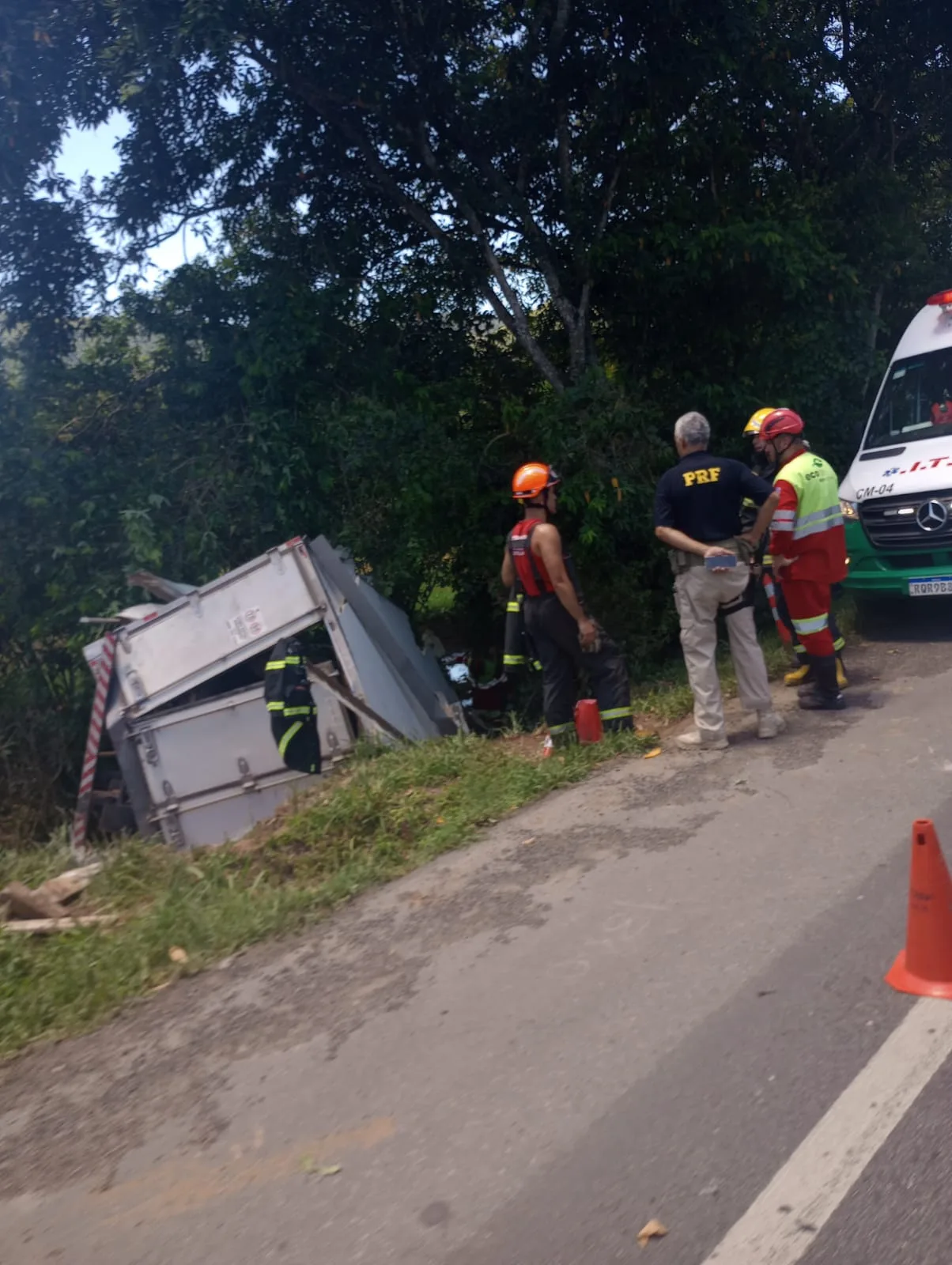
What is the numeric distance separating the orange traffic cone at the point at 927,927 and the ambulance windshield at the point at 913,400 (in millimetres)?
6249

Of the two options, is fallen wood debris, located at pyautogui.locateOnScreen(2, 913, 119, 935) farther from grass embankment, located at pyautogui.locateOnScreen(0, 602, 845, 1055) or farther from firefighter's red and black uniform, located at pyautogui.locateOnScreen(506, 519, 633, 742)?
firefighter's red and black uniform, located at pyautogui.locateOnScreen(506, 519, 633, 742)

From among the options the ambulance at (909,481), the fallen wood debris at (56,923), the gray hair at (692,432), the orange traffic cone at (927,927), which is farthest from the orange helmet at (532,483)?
the orange traffic cone at (927,927)

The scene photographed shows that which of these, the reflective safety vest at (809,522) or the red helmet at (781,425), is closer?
the reflective safety vest at (809,522)

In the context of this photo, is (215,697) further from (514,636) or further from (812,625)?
(812,625)

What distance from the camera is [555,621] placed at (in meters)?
7.39

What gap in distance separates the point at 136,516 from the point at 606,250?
4697 mm

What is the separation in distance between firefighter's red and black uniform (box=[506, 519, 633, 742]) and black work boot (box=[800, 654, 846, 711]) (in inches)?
44.1

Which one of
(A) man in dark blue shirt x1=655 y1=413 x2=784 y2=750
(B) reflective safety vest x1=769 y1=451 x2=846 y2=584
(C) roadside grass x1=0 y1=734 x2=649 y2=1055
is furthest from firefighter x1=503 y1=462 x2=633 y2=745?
(B) reflective safety vest x1=769 y1=451 x2=846 y2=584

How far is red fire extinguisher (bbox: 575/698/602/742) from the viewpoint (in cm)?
730

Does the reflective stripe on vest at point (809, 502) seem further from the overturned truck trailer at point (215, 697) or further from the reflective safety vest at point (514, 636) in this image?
the overturned truck trailer at point (215, 697)

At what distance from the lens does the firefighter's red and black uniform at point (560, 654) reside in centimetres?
729

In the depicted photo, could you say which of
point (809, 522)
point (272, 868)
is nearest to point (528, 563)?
point (809, 522)

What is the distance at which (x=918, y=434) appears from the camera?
938 centimetres

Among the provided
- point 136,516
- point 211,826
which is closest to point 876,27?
point 136,516
